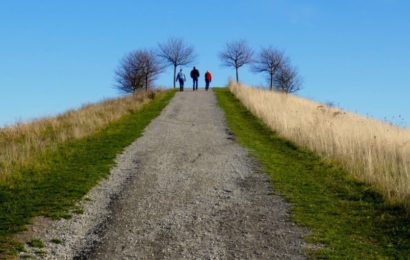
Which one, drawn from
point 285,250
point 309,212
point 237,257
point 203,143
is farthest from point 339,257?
point 203,143

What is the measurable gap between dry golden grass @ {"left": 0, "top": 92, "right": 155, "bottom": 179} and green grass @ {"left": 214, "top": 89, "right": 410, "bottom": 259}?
6349 mm

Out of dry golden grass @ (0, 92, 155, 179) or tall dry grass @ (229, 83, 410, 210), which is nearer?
tall dry grass @ (229, 83, 410, 210)

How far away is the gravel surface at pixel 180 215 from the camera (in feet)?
26.2

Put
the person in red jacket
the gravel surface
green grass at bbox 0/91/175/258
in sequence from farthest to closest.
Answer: the person in red jacket
green grass at bbox 0/91/175/258
the gravel surface

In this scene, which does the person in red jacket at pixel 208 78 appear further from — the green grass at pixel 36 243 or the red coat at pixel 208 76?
the green grass at pixel 36 243

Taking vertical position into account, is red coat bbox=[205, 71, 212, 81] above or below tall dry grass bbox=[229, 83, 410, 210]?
above

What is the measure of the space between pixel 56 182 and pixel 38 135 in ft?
30.3

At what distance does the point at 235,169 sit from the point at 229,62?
42.5 meters

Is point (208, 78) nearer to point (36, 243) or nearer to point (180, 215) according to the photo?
point (180, 215)

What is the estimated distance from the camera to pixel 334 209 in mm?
10156

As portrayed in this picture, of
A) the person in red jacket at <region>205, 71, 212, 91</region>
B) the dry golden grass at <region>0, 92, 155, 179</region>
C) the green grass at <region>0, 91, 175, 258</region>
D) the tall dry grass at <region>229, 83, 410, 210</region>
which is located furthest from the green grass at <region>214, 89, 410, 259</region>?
the person in red jacket at <region>205, 71, 212, 91</region>

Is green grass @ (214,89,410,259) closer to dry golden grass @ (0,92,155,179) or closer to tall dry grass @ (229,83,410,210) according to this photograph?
tall dry grass @ (229,83,410,210)

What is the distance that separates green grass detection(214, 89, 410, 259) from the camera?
8141 mm

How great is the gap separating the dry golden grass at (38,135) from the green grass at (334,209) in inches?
250
